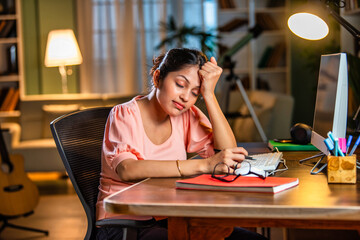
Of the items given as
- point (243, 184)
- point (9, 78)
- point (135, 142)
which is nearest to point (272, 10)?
point (9, 78)

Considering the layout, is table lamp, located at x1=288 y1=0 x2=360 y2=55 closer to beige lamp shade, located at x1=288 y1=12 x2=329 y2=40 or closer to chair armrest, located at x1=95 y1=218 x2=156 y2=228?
beige lamp shade, located at x1=288 y1=12 x2=329 y2=40

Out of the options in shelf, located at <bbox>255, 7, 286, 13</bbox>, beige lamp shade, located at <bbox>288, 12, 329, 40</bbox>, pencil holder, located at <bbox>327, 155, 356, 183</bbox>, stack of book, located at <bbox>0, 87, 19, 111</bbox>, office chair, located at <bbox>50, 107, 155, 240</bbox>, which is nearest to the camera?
pencil holder, located at <bbox>327, 155, 356, 183</bbox>

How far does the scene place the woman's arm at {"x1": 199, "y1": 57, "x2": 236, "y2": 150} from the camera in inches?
61.7

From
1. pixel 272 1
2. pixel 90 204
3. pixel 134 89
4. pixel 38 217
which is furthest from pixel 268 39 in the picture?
pixel 90 204

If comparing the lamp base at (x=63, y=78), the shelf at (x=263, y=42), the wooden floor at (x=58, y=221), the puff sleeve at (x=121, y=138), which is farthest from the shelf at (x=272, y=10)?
the puff sleeve at (x=121, y=138)

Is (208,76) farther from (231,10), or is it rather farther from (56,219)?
(231,10)

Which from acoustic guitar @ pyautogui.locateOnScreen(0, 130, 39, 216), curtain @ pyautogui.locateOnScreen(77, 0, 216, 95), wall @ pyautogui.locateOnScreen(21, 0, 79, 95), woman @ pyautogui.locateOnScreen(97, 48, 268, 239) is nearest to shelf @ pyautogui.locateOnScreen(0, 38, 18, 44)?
wall @ pyautogui.locateOnScreen(21, 0, 79, 95)

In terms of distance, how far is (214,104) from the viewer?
162 centimetres

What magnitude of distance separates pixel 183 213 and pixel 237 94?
15.1ft

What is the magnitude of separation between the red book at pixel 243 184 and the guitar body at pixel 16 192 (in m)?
2.47

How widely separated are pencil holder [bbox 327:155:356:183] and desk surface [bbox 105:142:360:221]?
1.4 inches

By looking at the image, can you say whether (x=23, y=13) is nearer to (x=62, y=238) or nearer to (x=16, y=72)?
(x=16, y=72)

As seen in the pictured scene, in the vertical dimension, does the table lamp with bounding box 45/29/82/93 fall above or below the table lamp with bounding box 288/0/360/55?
below

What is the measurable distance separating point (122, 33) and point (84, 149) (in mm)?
5221
